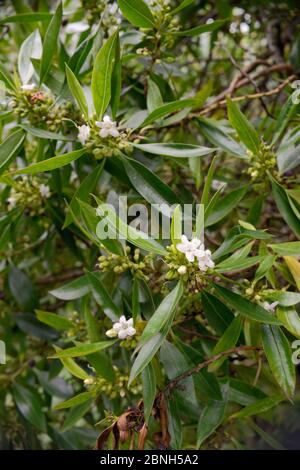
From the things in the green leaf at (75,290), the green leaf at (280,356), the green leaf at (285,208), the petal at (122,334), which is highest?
the green leaf at (285,208)

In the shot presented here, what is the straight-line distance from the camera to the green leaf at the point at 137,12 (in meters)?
1.20

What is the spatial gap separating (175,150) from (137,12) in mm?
299

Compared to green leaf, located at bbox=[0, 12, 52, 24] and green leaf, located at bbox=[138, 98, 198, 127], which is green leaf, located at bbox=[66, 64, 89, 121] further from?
green leaf, located at bbox=[0, 12, 52, 24]

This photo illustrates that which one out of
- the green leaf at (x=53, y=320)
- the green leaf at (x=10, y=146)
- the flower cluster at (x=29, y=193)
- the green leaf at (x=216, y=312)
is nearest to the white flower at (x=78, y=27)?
the flower cluster at (x=29, y=193)

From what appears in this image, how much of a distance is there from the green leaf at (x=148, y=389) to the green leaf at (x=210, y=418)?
0.79 feet

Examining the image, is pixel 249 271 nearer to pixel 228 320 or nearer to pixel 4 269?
pixel 228 320

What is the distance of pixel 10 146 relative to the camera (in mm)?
1223

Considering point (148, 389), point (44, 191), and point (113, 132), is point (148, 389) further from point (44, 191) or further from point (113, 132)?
point (44, 191)

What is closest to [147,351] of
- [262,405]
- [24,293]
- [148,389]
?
[148,389]

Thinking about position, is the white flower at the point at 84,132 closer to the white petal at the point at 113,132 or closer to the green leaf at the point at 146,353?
the white petal at the point at 113,132

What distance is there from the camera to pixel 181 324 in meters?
1.42

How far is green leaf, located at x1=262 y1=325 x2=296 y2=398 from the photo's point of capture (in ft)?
3.34

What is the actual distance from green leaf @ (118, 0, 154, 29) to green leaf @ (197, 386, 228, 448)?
806 millimetres

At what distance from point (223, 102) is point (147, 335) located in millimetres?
811
